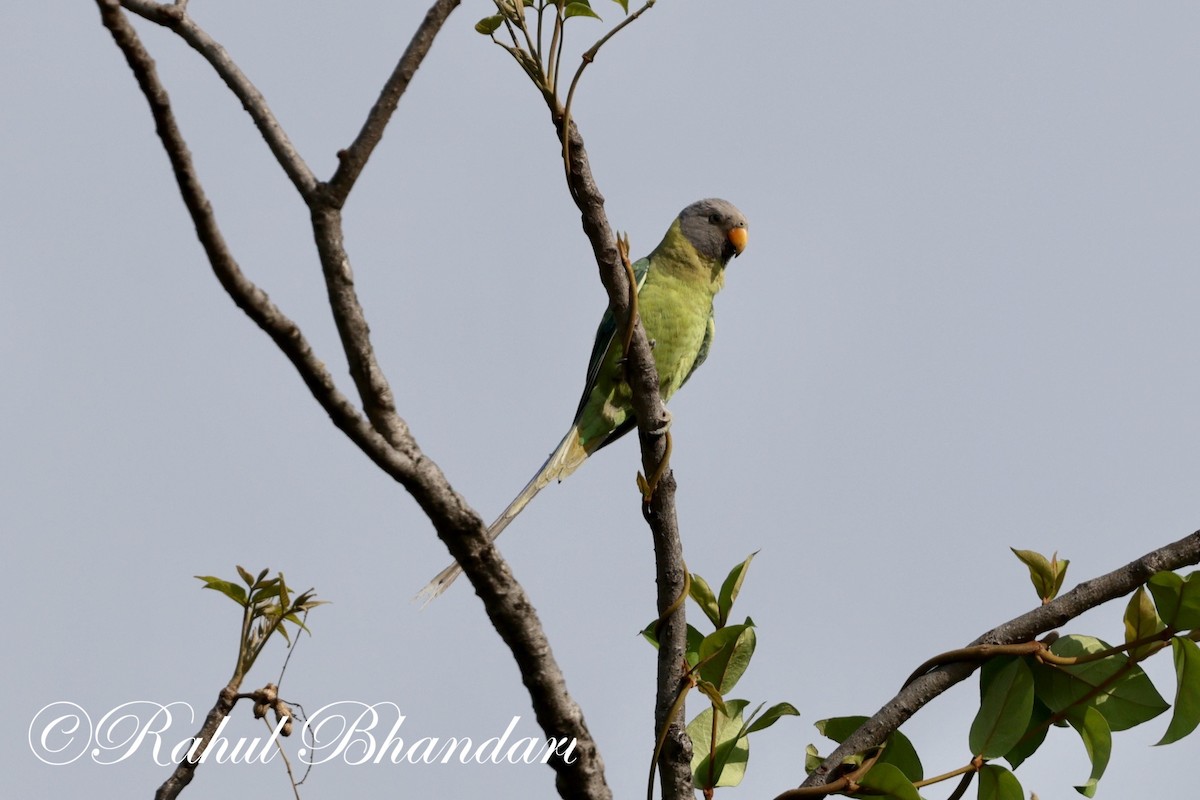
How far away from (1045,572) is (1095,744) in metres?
0.39

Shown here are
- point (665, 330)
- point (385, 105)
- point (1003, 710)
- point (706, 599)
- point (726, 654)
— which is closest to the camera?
point (385, 105)

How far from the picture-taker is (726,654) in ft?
8.79

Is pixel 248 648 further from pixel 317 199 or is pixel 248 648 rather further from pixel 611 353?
pixel 611 353

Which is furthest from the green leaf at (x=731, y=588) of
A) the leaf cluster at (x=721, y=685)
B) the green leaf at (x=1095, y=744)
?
the green leaf at (x=1095, y=744)

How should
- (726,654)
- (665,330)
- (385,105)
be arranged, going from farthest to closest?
(665,330), (726,654), (385,105)

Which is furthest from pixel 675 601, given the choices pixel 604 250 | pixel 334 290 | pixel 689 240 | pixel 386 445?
pixel 689 240

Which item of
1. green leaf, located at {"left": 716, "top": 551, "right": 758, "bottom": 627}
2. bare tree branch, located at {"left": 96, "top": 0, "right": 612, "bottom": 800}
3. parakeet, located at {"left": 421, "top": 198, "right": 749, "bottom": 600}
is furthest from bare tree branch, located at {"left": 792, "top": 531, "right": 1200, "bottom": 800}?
parakeet, located at {"left": 421, "top": 198, "right": 749, "bottom": 600}

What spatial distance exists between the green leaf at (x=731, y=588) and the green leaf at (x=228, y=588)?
111 cm

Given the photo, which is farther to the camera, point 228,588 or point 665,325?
point 665,325

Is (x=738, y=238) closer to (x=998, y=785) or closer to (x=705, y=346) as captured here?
(x=705, y=346)

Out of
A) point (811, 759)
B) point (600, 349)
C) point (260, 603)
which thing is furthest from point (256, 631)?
point (600, 349)

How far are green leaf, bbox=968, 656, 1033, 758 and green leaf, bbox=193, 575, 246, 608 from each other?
166 centimetres

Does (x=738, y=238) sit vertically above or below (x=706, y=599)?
above

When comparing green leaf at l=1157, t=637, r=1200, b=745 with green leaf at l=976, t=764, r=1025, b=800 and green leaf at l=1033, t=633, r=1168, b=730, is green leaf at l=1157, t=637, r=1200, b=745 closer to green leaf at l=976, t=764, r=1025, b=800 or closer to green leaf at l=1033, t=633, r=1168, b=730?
green leaf at l=1033, t=633, r=1168, b=730
